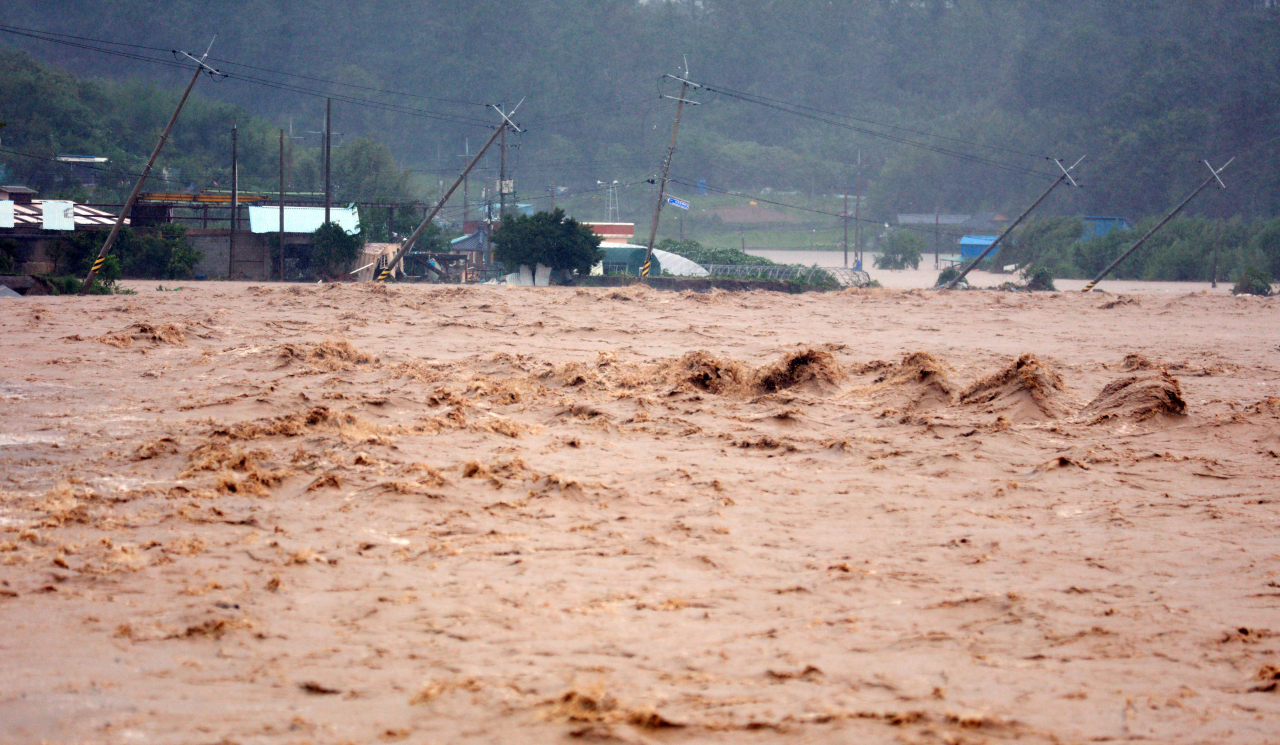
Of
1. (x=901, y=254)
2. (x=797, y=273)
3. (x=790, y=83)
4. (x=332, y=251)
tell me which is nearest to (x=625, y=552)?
(x=332, y=251)

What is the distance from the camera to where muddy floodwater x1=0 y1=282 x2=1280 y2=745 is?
4.65 meters

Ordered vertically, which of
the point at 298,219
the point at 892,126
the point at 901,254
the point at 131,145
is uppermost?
the point at 892,126

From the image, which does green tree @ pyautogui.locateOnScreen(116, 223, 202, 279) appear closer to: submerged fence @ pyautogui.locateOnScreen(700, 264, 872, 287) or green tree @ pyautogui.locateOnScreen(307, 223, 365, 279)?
green tree @ pyautogui.locateOnScreen(307, 223, 365, 279)

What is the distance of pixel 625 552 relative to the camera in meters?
7.00

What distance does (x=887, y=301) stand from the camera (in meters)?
35.1

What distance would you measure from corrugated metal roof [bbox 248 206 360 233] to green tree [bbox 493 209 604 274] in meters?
7.86

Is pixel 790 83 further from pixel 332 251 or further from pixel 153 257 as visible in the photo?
pixel 153 257

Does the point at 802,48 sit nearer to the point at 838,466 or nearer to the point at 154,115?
the point at 154,115

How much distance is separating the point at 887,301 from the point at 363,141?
6333 cm

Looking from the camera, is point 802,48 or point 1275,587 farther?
point 802,48

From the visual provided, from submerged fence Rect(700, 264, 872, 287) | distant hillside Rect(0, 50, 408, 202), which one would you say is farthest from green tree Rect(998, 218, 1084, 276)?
distant hillside Rect(0, 50, 408, 202)

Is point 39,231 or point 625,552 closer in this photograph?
point 625,552

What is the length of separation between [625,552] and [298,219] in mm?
43699

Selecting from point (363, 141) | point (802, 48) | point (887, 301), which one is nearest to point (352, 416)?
point (887, 301)
